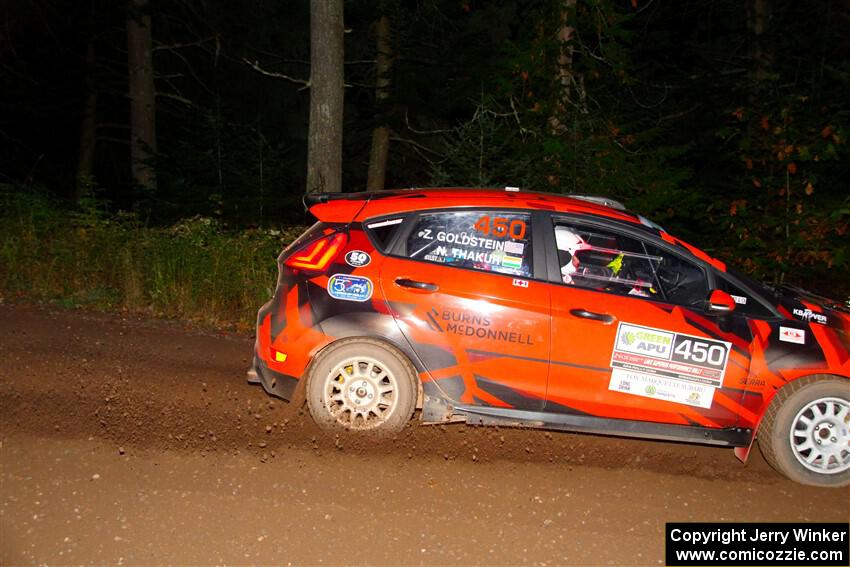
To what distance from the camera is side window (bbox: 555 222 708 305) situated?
554 centimetres

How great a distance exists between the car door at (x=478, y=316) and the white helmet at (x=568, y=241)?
8.6 inches

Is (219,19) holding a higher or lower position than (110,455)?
higher

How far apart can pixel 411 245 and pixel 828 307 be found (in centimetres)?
327

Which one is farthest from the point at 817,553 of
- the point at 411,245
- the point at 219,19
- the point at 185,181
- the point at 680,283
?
the point at 219,19

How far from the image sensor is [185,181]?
16.5 metres

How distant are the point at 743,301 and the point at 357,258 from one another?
2.88 meters

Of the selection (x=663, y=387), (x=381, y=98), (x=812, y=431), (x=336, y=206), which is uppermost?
(x=381, y=98)

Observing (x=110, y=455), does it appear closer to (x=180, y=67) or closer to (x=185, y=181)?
(x=185, y=181)

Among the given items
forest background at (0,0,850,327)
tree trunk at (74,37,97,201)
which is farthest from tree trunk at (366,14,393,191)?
tree trunk at (74,37,97,201)

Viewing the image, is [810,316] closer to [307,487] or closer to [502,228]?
[502,228]

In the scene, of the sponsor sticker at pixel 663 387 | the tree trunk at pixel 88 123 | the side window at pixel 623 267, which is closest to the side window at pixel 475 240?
the side window at pixel 623 267

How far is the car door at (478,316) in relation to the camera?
17.9ft

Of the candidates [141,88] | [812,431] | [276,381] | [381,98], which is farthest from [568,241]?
[141,88]

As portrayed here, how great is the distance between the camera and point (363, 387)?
560 cm
